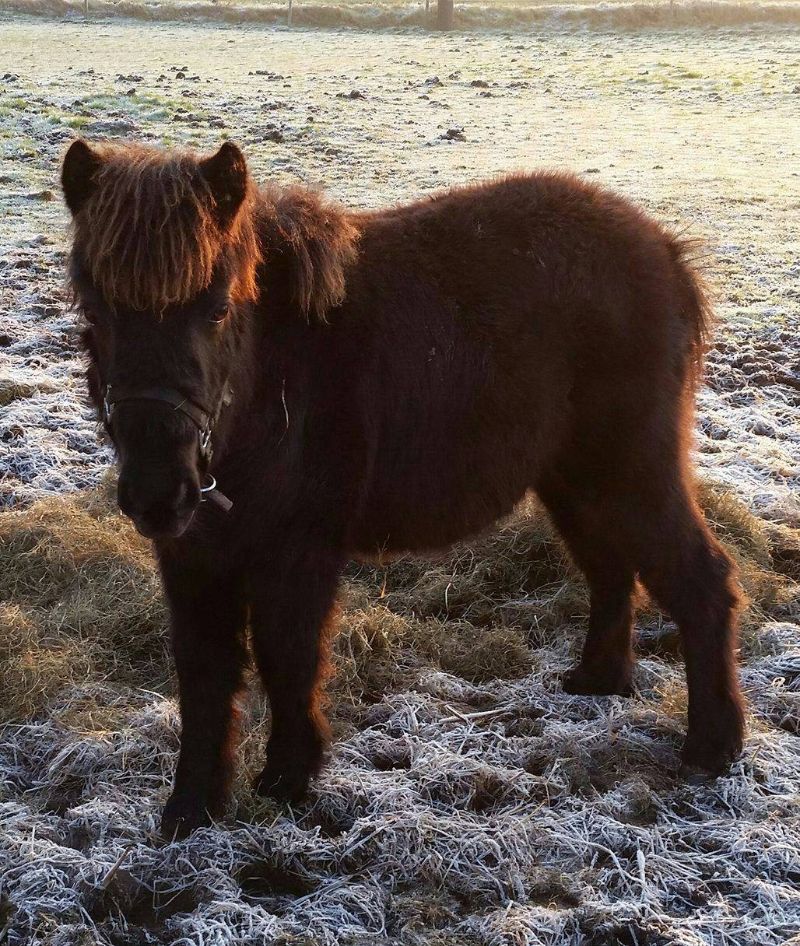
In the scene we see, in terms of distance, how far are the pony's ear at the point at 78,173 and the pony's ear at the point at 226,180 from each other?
292mm

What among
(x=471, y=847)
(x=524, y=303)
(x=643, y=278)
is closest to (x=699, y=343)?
(x=643, y=278)

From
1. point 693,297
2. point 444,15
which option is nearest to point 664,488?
point 693,297

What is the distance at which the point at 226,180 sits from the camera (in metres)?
2.58

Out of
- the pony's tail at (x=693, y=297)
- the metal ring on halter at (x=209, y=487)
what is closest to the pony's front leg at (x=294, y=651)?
the metal ring on halter at (x=209, y=487)

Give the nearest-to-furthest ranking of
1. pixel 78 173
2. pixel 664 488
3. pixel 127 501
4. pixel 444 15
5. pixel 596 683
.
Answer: pixel 127 501 < pixel 78 173 < pixel 664 488 < pixel 596 683 < pixel 444 15

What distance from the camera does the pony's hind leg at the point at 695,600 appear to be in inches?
136

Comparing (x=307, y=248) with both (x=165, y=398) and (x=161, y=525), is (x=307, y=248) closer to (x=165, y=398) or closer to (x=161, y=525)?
(x=165, y=398)

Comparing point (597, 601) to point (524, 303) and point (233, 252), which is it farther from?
point (233, 252)

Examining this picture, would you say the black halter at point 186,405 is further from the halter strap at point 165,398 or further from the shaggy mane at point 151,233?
the shaggy mane at point 151,233

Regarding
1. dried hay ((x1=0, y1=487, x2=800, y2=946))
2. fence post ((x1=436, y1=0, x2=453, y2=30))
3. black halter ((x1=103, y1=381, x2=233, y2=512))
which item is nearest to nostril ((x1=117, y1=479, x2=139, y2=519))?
black halter ((x1=103, y1=381, x2=233, y2=512))

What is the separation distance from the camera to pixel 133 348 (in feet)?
7.95

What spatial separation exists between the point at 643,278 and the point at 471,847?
6.52 feet

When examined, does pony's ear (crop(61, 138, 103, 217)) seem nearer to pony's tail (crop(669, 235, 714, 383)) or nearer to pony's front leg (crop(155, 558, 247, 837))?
pony's front leg (crop(155, 558, 247, 837))

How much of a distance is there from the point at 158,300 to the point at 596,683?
2.29m
